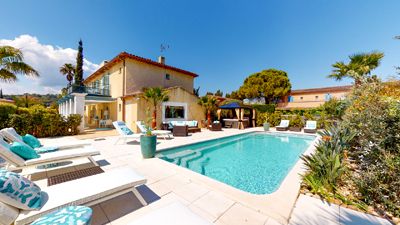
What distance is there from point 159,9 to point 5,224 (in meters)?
15.4

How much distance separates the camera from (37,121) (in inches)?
455

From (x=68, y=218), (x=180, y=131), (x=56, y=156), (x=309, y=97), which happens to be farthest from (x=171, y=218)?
(x=309, y=97)

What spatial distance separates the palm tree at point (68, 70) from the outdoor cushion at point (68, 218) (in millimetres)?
39682

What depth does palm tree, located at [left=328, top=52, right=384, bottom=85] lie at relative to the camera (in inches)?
478

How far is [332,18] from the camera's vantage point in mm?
11172

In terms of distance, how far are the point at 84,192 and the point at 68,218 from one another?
3.08ft

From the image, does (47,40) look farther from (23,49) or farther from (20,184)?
(20,184)

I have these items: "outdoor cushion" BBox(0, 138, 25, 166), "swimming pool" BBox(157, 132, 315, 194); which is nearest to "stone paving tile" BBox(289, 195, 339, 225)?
"swimming pool" BBox(157, 132, 315, 194)

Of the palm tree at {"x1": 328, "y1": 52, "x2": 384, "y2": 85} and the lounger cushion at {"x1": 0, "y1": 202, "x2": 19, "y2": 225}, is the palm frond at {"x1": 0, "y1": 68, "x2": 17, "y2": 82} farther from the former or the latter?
the palm tree at {"x1": 328, "y1": 52, "x2": 384, "y2": 85}

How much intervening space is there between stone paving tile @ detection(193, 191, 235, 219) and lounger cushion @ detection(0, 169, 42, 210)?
2703 millimetres

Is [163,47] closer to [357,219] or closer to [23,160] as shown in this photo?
[23,160]

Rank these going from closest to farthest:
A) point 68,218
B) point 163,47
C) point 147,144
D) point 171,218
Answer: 1. point 68,218
2. point 171,218
3. point 147,144
4. point 163,47

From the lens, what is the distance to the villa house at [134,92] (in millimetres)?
15164

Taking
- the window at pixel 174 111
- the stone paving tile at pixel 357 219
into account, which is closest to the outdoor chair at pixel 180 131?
the window at pixel 174 111
